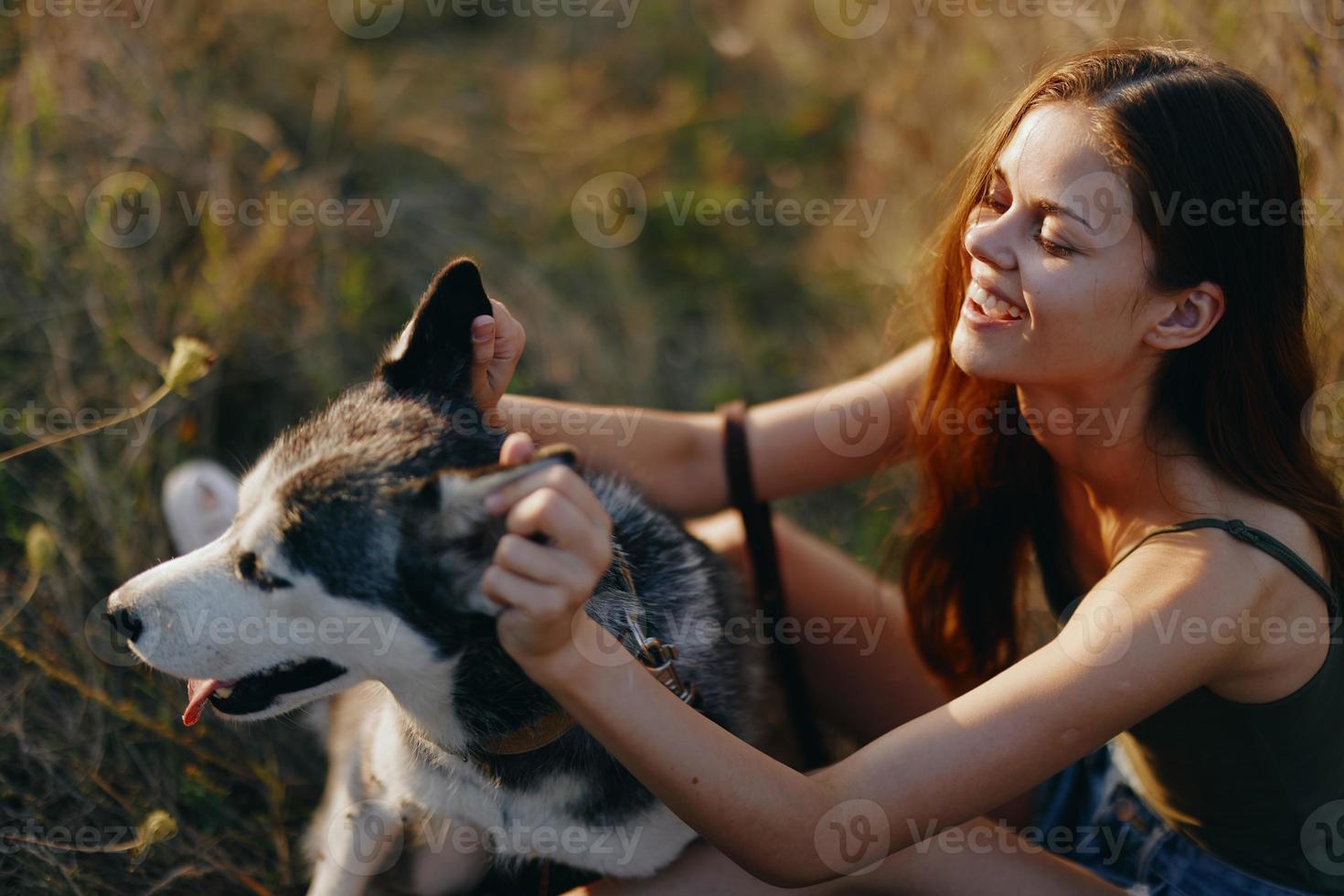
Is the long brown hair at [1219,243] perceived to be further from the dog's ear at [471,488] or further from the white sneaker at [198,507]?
the white sneaker at [198,507]

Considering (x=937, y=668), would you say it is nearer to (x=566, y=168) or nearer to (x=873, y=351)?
(x=873, y=351)

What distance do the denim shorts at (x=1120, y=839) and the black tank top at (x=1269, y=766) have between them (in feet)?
0.14

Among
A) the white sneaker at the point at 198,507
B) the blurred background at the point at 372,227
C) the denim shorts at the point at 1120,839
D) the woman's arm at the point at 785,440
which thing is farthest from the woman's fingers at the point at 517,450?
the denim shorts at the point at 1120,839

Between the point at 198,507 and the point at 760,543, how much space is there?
5.04ft

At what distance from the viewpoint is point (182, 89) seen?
4.00 m

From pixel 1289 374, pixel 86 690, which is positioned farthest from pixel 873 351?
pixel 86 690

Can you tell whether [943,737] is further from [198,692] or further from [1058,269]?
[198,692]

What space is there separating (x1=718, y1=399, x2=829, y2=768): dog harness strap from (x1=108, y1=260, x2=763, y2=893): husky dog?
475 mm

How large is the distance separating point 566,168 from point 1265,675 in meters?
3.74

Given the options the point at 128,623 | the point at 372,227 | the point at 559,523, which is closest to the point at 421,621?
the point at 559,523

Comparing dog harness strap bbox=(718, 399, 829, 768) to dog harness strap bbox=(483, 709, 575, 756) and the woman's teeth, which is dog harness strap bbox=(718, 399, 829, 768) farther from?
dog harness strap bbox=(483, 709, 575, 756)

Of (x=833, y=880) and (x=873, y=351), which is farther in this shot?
(x=873, y=351)

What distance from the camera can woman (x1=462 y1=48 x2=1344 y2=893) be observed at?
1.66 m

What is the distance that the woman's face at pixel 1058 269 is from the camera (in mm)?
1861
